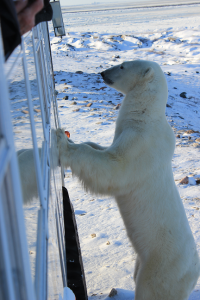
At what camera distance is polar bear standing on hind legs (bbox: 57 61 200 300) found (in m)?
1.99

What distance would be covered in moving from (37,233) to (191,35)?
→ 18.6 m

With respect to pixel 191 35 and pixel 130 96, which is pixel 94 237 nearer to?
pixel 130 96

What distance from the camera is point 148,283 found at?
2.14 metres

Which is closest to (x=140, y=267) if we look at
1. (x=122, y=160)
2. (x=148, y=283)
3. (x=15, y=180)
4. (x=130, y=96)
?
(x=148, y=283)

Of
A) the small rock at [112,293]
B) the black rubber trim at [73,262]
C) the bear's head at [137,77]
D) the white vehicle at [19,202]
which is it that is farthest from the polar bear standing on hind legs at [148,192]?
the white vehicle at [19,202]

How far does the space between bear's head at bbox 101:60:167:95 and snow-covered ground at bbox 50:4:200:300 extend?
1.08 m

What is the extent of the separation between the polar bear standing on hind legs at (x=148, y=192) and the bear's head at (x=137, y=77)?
5.6 inches

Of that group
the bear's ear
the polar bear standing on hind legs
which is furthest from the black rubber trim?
the bear's ear

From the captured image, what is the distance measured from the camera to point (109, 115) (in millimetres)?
7195

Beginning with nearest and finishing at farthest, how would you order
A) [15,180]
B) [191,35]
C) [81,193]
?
[15,180]
[81,193]
[191,35]

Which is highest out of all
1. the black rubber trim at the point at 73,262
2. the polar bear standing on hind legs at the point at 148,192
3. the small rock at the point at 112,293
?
the polar bear standing on hind legs at the point at 148,192

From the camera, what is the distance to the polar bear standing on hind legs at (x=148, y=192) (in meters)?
1.99

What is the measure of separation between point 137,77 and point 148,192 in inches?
38.6

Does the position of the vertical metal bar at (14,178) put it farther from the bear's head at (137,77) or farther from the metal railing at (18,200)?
the bear's head at (137,77)
